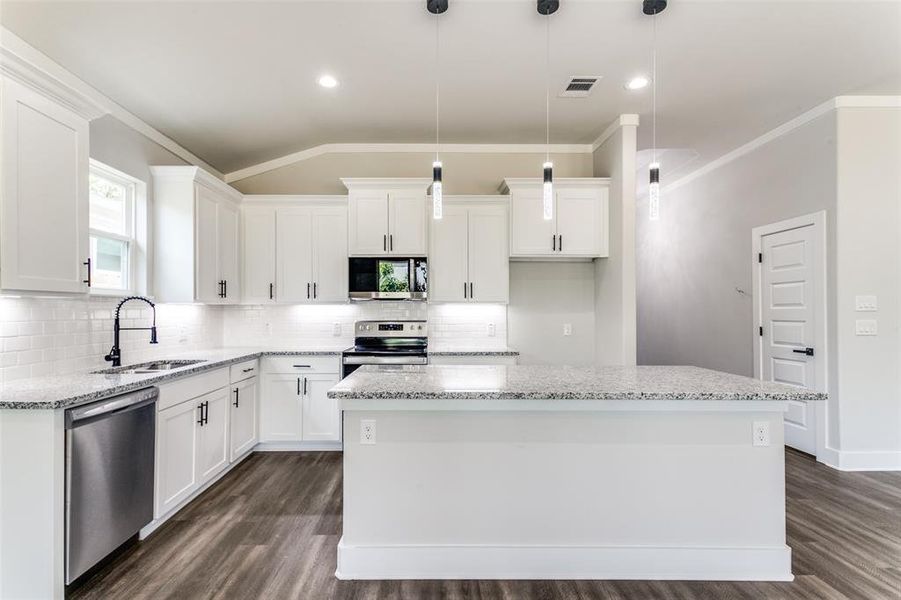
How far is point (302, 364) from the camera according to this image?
389 centimetres

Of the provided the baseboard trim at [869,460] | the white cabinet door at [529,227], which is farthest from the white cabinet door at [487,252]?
the baseboard trim at [869,460]

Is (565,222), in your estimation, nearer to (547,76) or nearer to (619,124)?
(619,124)

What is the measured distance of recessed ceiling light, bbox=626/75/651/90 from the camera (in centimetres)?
312

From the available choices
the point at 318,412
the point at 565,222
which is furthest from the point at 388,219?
the point at 318,412

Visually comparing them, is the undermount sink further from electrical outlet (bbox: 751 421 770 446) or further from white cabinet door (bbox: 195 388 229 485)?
electrical outlet (bbox: 751 421 770 446)

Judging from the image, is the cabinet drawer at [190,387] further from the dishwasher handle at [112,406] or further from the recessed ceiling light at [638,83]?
the recessed ceiling light at [638,83]

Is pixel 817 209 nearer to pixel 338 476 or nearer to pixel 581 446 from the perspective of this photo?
pixel 581 446

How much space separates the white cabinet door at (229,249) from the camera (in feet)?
12.8

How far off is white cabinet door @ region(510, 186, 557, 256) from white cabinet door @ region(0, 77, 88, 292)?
3.20 m

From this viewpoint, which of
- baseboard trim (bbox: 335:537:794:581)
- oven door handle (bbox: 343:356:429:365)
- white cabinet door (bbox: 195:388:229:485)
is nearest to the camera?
baseboard trim (bbox: 335:537:794:581)

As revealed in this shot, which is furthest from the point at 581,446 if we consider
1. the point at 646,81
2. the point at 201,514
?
the point at 646,81

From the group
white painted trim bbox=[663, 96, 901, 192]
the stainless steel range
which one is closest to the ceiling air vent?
white painted trim bbox=[663, 96, 901, 192]

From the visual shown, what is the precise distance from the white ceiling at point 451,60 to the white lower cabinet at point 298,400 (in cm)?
220

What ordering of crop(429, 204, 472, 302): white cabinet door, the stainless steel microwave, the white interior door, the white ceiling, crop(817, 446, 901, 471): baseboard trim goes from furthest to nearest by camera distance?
crop(429, 204, 472, 302): white cabinet door
the stainless steel microwave
the white interior door
crop(817, 446, 901, 471): baseboard trim
the white ceiling
